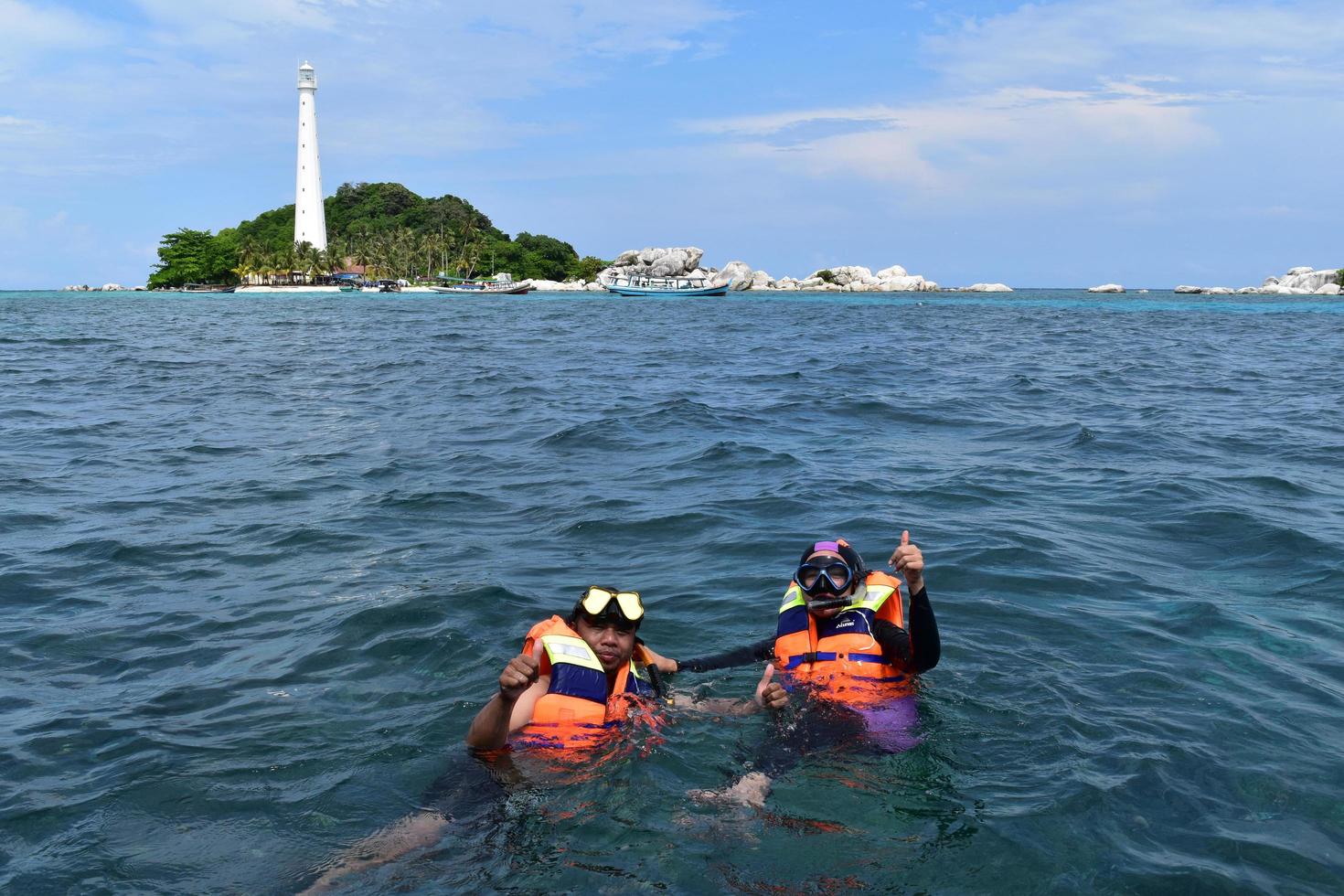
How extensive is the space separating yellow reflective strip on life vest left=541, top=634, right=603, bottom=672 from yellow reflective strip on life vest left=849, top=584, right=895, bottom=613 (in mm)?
1895

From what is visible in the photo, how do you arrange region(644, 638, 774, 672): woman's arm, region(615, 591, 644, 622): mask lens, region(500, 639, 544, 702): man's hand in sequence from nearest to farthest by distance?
1. region(500, 639, 544, 702): man's hand
2. region(615, 591, 644, 622): mask lens
3. region(644, 638, 774, 672): woman's arm

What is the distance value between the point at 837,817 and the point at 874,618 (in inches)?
66.9

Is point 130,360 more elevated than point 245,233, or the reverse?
point 245,233

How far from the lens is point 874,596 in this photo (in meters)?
6.66

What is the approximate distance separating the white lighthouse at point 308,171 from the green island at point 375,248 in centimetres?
245

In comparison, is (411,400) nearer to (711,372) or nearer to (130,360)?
(711,372)

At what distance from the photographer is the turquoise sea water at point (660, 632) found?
16.0ft

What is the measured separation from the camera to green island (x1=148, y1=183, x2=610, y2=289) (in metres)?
119

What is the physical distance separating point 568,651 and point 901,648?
2178 mm

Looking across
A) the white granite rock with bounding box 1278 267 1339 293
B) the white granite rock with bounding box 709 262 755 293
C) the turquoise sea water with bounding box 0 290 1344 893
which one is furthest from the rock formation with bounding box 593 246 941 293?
the turquoise sea water with bounding box 0 290 1344 893

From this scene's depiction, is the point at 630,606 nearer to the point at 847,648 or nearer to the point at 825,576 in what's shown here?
the point at 825,576

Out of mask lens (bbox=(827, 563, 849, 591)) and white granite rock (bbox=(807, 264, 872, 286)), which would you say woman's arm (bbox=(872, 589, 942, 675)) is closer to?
mask lens (bbox=(827, 563, 849, 591))

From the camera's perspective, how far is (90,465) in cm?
1395

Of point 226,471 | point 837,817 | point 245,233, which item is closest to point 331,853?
point 837,817
